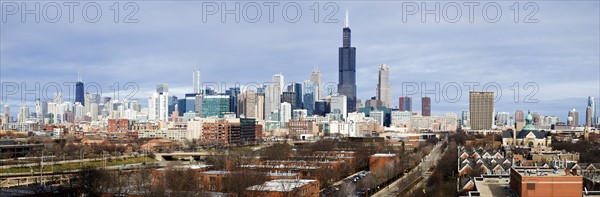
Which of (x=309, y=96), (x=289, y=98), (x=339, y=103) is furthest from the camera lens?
(x=309, y=96)

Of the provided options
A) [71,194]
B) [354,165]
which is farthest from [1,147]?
[71,194]

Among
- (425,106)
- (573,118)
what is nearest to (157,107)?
(425,106)

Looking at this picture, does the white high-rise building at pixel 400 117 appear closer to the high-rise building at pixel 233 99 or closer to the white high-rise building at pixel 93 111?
the high-rise building at pixel 233 99

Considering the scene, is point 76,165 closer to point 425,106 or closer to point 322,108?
point 322,108

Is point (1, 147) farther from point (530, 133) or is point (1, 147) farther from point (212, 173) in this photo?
point (530, 133)

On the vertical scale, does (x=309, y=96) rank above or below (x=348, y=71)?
below

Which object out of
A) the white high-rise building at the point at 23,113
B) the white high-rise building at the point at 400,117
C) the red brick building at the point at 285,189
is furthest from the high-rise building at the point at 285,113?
the red brick building at the point at 285,189

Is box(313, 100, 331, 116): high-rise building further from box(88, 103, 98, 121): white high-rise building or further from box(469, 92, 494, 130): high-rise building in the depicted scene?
box(88, 103, 98, 121): white high-rise building

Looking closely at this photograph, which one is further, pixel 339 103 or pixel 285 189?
pixel 339 103
